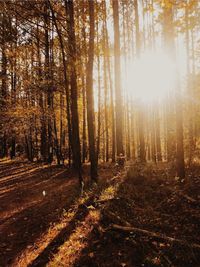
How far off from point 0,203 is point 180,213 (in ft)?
22.3

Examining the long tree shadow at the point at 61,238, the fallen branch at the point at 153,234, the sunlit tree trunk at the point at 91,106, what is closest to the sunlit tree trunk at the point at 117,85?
the sunlit tree trunk at the point at 91,106

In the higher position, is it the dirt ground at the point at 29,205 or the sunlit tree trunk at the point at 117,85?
the sunlit tree trunk at the point at 117,85

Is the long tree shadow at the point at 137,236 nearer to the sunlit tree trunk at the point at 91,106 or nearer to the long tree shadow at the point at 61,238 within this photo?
the long tree shadow at the point at 61,238

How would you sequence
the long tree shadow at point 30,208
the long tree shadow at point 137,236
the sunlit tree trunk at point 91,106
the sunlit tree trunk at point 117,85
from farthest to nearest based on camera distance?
the sunlit tree trunk at point 117,85 < the sunlit tree trunk at point 91,106 < the long tree shadow at point 30,208 < the long tree shadow at point 137,236

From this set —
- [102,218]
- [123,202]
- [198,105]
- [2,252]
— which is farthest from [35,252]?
[198,105]

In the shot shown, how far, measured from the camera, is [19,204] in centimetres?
912

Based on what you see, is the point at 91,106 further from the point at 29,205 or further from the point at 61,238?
the point at 61,238

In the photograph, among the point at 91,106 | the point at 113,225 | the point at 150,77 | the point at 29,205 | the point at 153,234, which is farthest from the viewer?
the point at 150,77

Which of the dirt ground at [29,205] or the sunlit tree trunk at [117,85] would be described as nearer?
the dirt ground at [29,205]

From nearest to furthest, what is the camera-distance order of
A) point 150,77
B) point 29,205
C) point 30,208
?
point 30,208 → point 29,205 → point 150,77

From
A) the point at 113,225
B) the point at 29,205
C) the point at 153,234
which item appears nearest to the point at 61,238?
the point at 113,225

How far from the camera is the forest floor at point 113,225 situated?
4.73m

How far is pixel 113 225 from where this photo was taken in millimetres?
5648

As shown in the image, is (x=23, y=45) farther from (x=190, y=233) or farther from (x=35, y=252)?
(x=190, y=233)
